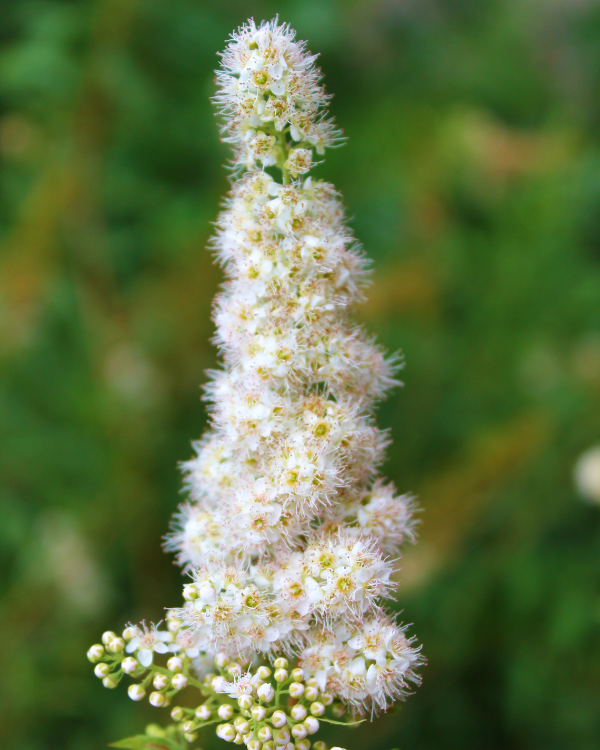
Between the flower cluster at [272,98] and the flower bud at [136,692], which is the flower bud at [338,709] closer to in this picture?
the flower bud at [136,692]

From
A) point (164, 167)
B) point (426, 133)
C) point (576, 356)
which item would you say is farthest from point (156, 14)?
point (576, 356)

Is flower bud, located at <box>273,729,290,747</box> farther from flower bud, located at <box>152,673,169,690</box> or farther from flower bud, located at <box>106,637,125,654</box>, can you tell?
flower bud, located at <box>106,637,125,654</box>

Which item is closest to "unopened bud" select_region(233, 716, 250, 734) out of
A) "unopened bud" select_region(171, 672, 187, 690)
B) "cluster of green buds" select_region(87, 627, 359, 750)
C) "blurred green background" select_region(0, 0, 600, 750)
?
"cluster of green buds" select_region(87, 627, 359, 750)

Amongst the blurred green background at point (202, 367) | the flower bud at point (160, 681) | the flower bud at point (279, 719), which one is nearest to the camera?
the flower bud at point (279, 719)

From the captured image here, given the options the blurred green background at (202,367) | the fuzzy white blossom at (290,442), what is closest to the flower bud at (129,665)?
the fuzzy white blossom at (290,442)

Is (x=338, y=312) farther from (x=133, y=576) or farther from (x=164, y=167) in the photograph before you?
(x=164, y=167)

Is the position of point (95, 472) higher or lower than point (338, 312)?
higher

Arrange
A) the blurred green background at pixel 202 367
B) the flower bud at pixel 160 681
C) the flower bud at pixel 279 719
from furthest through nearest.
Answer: the blurred green background at pixel 202 367
the flower bud at pixel 160 681
the flower bud at pixel 279 719
